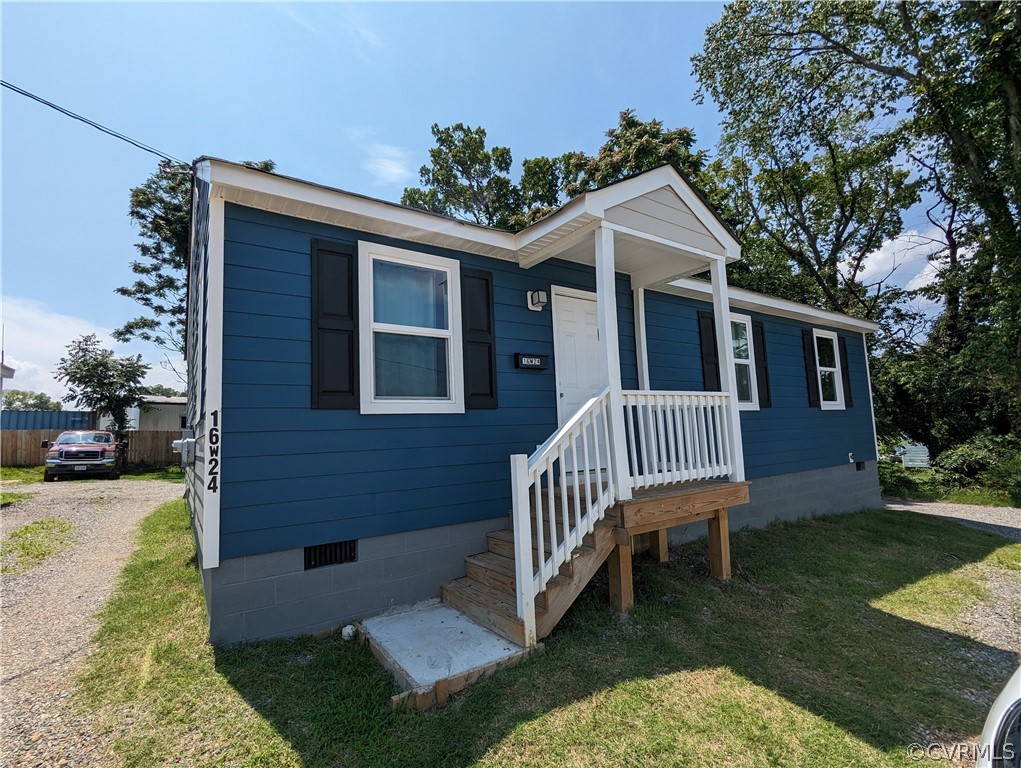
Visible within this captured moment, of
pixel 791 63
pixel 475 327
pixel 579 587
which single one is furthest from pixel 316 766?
pixel 791 63

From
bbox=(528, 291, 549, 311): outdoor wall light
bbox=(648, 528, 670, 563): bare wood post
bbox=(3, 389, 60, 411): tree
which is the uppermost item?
bbox=(3, 389, 60, 411): tree

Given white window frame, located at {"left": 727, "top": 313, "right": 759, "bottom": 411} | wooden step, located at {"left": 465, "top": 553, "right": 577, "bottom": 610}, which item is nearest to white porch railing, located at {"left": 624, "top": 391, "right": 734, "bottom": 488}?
wooden step, located at {"left": 465, "top": 553, "right": 577, "bottom": 610}

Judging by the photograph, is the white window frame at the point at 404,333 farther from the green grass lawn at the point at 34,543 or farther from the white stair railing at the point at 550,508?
the green grass lawn at the point at 34,543

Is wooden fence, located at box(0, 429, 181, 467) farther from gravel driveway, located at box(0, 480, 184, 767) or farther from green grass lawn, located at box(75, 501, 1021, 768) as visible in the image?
green grass lawn, located at box(75, 501, 1021, 768)

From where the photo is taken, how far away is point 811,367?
7688 millimetres

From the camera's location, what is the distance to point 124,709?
2.43 m

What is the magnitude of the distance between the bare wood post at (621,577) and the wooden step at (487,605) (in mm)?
743

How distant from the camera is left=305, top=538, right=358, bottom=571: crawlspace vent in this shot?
331 cm

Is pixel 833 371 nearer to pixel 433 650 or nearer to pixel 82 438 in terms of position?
pixel 433 650

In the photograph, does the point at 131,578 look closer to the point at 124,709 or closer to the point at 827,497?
the point at 124,709

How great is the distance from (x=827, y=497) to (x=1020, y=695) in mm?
7238

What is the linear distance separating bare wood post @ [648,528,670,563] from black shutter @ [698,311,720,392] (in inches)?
93.2

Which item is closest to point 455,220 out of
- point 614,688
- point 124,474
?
point 614,688

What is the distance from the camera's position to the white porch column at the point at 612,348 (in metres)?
3.52
